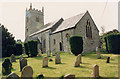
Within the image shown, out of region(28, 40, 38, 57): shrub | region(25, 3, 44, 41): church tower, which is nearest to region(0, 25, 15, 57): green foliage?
region(25, 3, 44, 41): church tower

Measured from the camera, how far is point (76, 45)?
14.6 meters

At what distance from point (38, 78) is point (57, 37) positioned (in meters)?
17.8

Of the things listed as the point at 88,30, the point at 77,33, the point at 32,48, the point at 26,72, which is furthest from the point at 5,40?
the point at 26,72

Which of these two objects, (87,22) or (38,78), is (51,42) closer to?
(87,22)

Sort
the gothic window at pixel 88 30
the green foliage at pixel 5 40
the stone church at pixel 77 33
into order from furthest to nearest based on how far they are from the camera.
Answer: the green foliage at pixel 5 40 < the gothic window at pixel 88 30 < the stone church at pixel 77 33

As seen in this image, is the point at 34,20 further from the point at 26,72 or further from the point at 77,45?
the point at 26,72

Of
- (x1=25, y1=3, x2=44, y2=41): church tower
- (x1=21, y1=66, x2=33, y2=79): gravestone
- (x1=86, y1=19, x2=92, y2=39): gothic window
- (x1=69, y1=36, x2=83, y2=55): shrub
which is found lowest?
(x1=21, y1=66, x2=33, y2=79): gravestone

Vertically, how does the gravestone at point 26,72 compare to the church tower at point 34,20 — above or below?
below

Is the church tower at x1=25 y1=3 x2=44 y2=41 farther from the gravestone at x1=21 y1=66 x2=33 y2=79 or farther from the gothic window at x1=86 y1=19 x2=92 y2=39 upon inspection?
the gravestone at x1=21 y1=66 x2=33 y2=79

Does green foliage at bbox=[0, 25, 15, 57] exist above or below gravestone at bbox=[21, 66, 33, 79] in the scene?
above

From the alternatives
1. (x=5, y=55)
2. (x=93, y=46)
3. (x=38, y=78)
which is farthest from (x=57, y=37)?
(x=38, y=78)

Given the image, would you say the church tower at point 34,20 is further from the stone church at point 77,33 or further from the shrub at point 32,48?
the shrub at point 32,48

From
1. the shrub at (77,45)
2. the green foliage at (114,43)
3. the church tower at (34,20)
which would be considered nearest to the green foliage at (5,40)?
the church tower at (34,20)

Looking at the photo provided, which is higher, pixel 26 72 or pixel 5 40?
pixel 5 40
